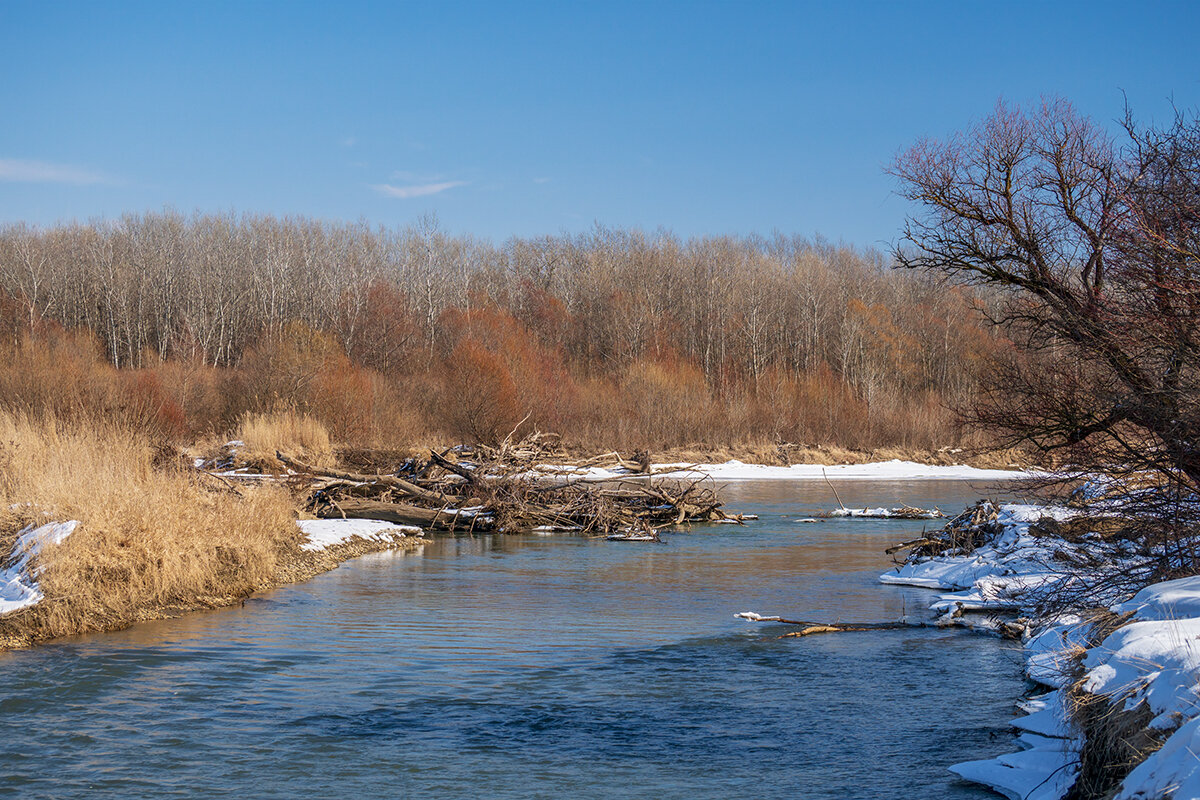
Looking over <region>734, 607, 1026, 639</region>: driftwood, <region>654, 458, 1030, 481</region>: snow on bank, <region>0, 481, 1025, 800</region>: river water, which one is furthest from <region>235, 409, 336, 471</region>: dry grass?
<region>734, 607, 1026, 639</region>: driftwood

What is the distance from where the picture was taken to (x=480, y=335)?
173 ft

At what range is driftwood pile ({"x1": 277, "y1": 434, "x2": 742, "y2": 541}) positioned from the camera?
21.8 m

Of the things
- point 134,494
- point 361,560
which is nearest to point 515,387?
point 361,560

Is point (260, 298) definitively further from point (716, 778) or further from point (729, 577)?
point (716, 778)

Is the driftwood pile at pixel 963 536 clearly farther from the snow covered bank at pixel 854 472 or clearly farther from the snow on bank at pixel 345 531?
the snow covered bank at pixel 854 472

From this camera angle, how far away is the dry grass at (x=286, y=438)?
30.8 meters

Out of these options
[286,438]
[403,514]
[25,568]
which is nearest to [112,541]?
[25,568]

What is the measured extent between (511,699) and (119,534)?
588cm

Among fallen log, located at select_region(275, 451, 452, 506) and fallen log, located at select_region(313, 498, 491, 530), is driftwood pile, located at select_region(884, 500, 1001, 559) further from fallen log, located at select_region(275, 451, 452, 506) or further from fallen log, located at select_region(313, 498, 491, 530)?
fallen log, located at select_region(275, 451, 452, 506)

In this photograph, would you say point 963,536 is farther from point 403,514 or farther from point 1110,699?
point 1110,699

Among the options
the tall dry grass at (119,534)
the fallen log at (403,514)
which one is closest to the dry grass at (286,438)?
the fallen log at (403,514)

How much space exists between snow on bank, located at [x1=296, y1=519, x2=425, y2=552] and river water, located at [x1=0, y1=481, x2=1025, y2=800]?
2.95 m

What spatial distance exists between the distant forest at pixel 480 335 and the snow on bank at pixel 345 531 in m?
12.0

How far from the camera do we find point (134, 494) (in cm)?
1277
